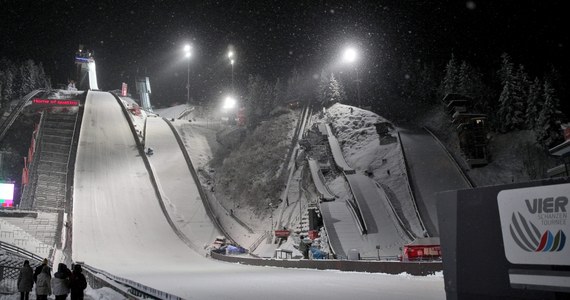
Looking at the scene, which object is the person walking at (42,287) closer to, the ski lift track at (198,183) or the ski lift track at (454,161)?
the ski lift track at (198,183)

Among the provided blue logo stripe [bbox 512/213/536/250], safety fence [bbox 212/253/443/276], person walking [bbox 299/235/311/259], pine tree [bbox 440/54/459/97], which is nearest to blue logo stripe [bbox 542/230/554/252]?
blue logo stripe [bbox 512/213/536/250]

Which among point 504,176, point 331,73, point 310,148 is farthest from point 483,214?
point 331,73

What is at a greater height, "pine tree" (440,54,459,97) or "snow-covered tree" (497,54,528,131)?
"pine tree" (440,54,459,97)

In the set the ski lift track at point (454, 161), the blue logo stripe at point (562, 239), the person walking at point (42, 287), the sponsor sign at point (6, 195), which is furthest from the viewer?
the sponsor sign at point (6, 195)

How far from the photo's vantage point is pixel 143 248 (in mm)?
33344

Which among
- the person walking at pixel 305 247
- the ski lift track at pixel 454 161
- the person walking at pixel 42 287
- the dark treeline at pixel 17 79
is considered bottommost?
the person walking at pixel 305 247

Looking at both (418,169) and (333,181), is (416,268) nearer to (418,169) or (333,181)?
(333,181)

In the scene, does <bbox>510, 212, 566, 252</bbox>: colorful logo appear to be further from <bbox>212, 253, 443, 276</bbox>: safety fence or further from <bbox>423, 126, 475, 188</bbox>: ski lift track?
<bbox>423, 126, 475, 188</bbox>: ski lift track

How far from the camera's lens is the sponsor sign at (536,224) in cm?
374

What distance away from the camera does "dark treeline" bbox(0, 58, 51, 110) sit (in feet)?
239

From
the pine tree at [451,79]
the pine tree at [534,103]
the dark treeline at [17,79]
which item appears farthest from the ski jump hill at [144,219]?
the pine tree at [451,79]

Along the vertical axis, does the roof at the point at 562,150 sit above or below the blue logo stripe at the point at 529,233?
above

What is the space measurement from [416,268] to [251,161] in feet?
116

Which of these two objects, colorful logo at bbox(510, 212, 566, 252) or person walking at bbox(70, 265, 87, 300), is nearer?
colorful logo at bbox(510, 212, 566, 252)
